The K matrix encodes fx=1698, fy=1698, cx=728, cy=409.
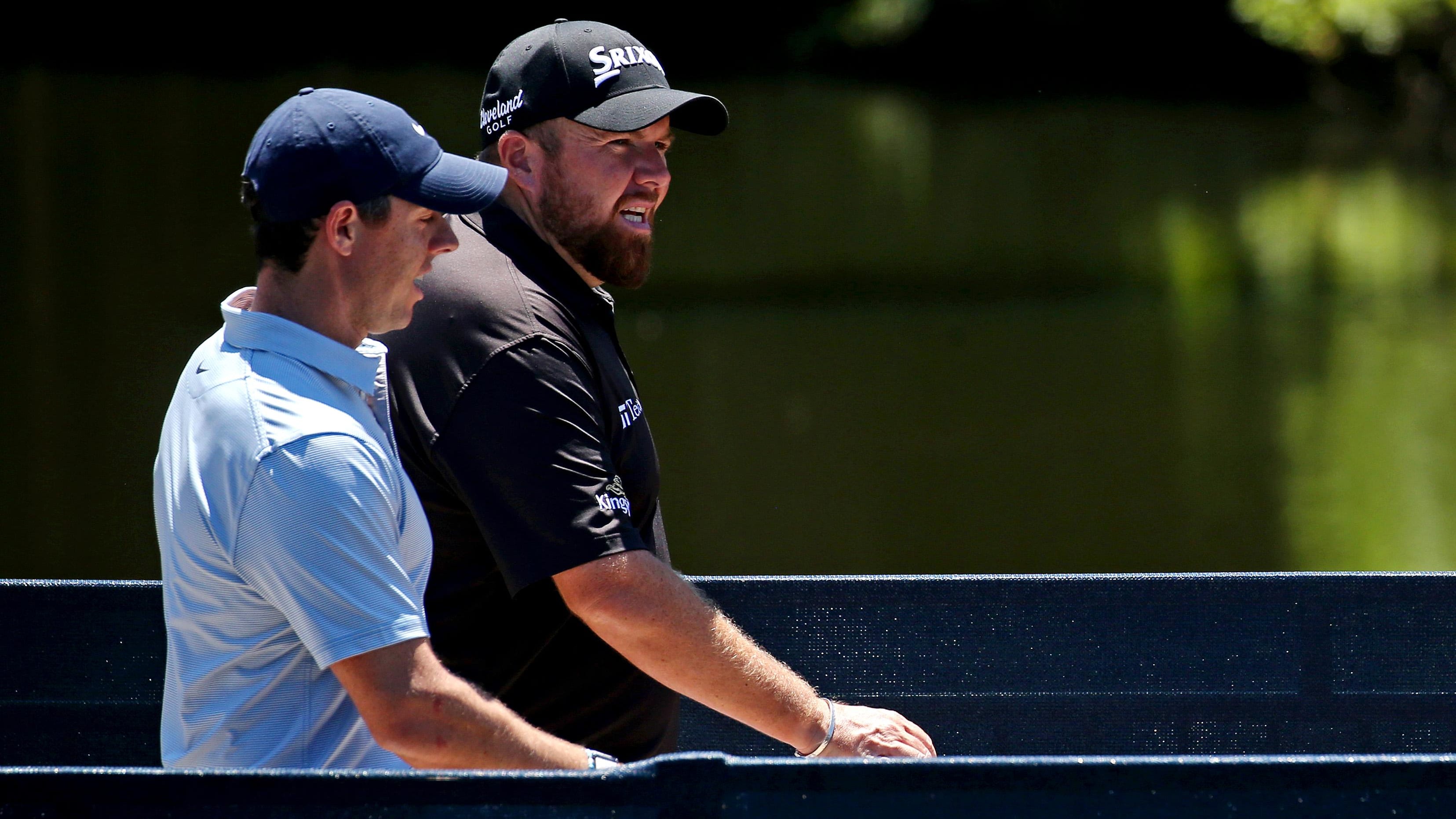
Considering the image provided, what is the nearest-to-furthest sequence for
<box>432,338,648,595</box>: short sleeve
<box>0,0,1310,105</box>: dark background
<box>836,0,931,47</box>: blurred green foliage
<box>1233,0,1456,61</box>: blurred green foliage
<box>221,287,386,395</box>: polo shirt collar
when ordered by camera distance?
<box>221,287,386,395</box>: polo shirt collar → <box>432,338,648,595</box>: short sleeve → <box>1233,0,1456,61</box>: blurred green foliage → <box>0,0,1310,105</box>: dark background → <box>836,0,931,47</box>: blurred green foliage

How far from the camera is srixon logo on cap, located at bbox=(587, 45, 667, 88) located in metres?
2.63

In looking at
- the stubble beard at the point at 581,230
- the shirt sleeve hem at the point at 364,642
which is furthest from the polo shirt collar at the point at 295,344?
the stubble beard at the point at 581,230

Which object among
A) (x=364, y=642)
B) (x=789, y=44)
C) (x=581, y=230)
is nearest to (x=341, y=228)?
(x=364, y=642)

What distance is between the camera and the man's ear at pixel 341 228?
74.9 inches

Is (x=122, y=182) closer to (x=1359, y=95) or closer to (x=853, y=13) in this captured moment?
(x=853, y=13)

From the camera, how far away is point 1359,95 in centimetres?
2930

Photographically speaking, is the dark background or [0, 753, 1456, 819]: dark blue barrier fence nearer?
[0, 753, 1456, 819]: dark blue barrier fence

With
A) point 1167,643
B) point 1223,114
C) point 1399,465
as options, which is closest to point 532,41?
point 1167,643

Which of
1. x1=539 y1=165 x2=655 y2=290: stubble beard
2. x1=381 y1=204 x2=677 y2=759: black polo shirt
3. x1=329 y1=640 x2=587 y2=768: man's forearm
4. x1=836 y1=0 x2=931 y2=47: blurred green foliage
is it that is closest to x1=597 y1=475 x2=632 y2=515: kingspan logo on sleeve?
x1=381 y1=204 x2=677 y2=759: black polo shirt

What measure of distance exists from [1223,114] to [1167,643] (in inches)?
1086

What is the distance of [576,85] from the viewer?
2.61 meters

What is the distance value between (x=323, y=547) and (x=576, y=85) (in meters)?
1.09

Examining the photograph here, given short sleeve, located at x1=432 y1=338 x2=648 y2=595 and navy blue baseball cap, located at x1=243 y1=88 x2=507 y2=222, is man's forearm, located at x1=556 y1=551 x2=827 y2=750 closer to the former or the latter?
short sleeve, located at x1=432 y1=338 x2=648 y2=595

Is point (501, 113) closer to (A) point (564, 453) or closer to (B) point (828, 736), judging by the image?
(A) point (564, 453)
